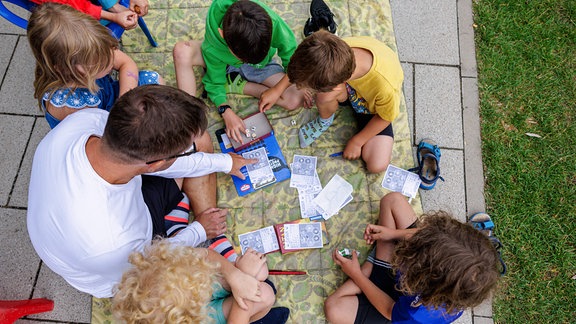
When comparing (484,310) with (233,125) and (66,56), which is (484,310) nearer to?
(233,125)

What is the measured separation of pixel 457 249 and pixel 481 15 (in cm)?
295

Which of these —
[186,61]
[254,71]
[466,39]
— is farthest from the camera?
[466,39]

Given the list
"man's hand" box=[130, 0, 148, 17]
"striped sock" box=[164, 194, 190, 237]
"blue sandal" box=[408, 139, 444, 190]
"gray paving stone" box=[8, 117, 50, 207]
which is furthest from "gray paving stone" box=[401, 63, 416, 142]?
"gray paving stone" box=[8, 117, 50, 207]

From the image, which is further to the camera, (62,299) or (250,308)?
(62,299)

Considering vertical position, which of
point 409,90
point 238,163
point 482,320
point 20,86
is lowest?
point 482,320

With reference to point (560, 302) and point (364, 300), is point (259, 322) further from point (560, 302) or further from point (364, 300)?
point (560, 302)

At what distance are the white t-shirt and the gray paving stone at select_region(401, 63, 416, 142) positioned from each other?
2570 millimetres

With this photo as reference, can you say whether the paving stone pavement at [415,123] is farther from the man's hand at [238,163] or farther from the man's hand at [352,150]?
the man's hand at [238,163]

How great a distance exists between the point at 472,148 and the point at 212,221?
8.12ft

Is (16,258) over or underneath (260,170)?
underneath

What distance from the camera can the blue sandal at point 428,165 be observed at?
11.6 feet

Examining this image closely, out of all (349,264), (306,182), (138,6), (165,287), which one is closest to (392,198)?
(349,264)

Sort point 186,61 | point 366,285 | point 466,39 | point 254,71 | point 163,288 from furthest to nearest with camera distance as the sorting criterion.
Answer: point 466,39
point 254,71
point 186,61
point 366,285
point 163,288

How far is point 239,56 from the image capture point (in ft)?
9.62
